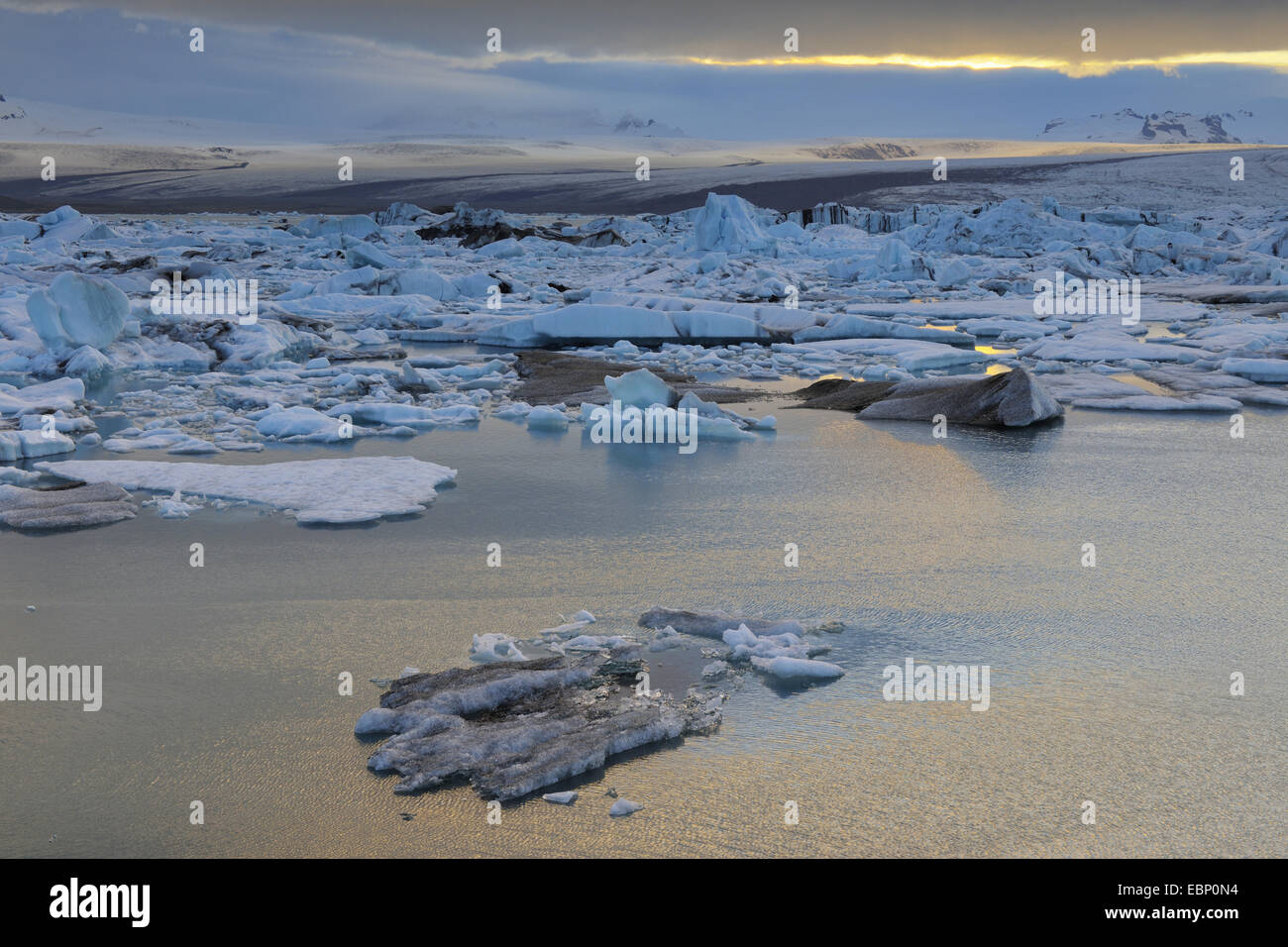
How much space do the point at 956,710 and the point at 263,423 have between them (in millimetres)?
7150

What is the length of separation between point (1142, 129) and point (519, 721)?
161998mm

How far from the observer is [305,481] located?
7.66 metres

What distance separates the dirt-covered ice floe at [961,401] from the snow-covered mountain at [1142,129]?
141 metres

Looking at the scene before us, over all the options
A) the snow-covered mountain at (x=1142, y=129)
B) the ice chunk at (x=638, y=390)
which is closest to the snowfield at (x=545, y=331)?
the ice chunk at (x=638, y=390)

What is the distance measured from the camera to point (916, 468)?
8555 mm

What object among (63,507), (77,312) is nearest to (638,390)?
(63,507)

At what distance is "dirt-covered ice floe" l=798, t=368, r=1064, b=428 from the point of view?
404 inches

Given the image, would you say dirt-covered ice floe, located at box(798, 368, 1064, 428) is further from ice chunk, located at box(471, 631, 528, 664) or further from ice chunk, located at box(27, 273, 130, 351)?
ice chunk, located at box(27, 273, 130, 351)

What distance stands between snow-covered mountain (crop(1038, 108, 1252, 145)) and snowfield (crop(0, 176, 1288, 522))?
123m

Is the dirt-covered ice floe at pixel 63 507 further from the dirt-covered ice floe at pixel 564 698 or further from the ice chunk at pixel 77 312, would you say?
the ice chunk at pixel 77 312

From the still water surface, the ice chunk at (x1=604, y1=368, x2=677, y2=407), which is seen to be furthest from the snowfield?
the still water surface

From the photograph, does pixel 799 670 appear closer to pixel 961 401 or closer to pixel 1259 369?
pixel 961 401

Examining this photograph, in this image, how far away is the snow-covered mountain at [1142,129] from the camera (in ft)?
472

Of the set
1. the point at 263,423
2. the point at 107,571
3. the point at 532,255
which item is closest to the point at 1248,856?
the point at 107,571
